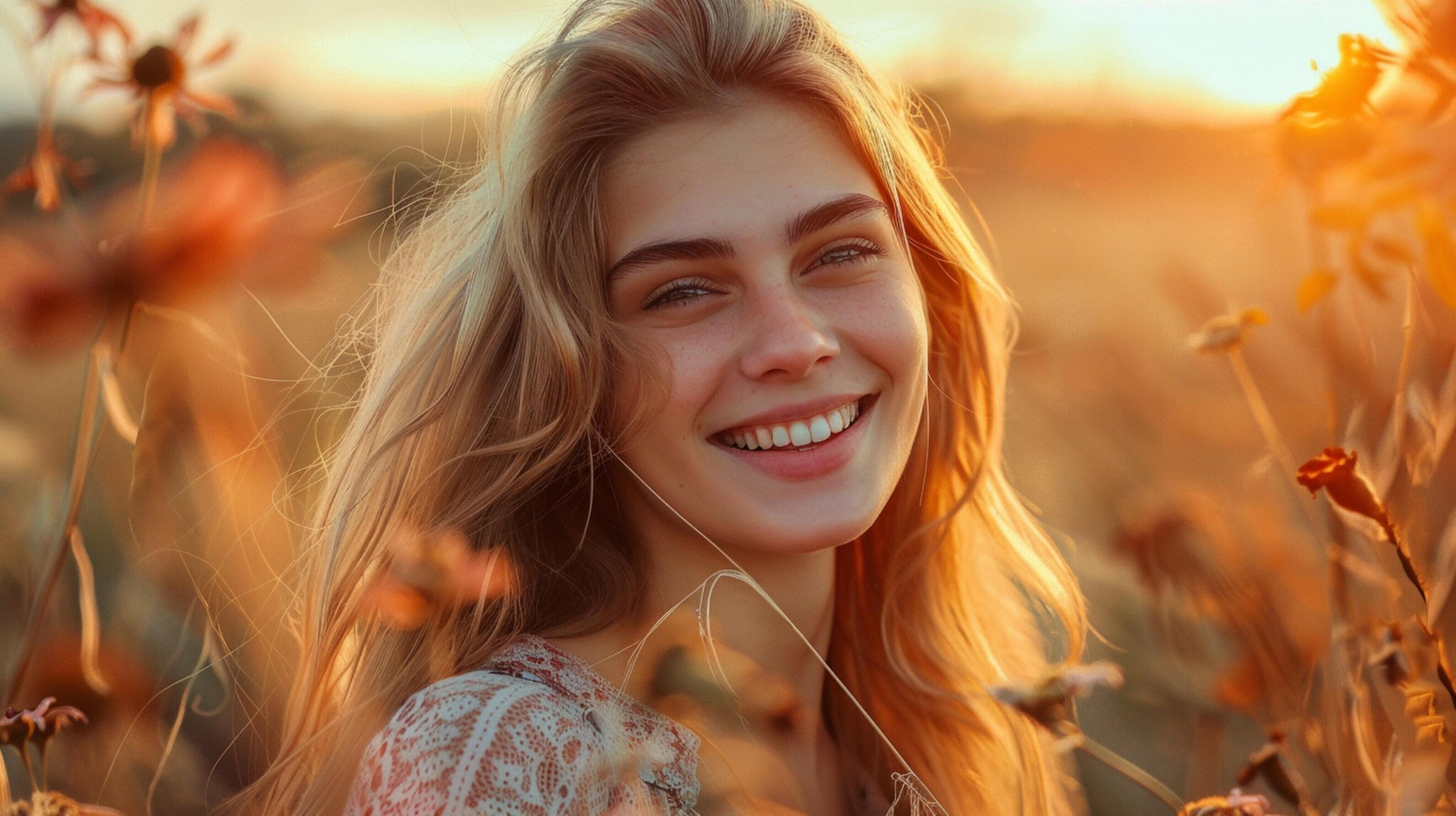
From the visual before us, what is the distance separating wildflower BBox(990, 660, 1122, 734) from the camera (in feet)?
2.89

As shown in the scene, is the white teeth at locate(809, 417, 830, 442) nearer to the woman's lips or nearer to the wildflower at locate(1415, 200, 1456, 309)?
the woman's lips

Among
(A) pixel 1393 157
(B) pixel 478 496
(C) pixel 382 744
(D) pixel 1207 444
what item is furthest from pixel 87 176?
(D) pixel 1207 444

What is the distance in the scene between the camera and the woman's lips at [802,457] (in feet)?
4.52

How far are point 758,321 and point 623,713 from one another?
1.54 ft

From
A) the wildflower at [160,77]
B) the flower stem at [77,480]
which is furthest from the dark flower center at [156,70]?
the flower stem at [77,480]

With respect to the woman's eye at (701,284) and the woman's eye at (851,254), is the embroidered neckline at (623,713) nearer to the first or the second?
the woman's eye at (701,284)

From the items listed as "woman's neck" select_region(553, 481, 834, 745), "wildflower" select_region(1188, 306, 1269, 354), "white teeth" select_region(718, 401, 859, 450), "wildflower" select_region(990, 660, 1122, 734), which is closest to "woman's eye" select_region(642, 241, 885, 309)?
"white teeth" select_region(718, 401, 859, 450)

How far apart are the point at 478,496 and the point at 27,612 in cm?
47

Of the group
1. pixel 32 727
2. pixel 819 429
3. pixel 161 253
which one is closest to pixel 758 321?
pixel 819 429

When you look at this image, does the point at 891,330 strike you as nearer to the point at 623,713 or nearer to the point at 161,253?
the point at 623,713

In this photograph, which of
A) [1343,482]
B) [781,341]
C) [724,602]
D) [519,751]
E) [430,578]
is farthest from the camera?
[724,602]

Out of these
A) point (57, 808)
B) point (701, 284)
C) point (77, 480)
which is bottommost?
point (57, 808)

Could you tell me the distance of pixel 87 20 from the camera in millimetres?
1014

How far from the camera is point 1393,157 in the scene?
80cm
